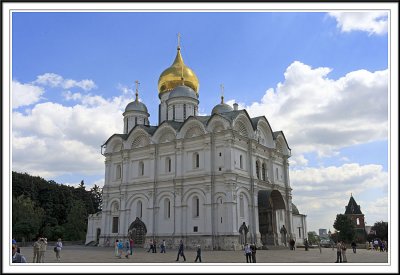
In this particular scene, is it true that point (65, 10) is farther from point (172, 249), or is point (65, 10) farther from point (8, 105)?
point (172, 249)

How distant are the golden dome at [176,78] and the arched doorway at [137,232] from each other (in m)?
14.1

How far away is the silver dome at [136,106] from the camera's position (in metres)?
41.2

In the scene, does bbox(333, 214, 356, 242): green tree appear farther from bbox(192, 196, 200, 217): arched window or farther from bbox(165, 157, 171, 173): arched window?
bbox(165, 157, 171, 173): arched window

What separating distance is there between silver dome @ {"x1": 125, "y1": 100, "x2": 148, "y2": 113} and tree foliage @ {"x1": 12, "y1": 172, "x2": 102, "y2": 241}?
53.7 feet

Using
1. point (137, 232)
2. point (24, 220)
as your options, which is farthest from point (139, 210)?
point (24, 220)

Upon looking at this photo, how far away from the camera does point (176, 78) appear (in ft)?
135

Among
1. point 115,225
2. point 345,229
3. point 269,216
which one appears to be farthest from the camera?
point 345,229

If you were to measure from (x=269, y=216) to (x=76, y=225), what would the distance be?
26.8 metres

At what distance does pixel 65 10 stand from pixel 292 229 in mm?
29041

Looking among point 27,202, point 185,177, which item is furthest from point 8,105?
point 27,202

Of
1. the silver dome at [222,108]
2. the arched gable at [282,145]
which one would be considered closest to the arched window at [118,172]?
the silver dome at [222,108]

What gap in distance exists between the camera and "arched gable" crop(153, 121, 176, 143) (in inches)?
1368

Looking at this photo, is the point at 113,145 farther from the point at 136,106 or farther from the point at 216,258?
the point at 216,258

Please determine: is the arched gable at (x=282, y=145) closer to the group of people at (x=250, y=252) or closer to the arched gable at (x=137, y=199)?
the arched gable at (x=137, y=199)
